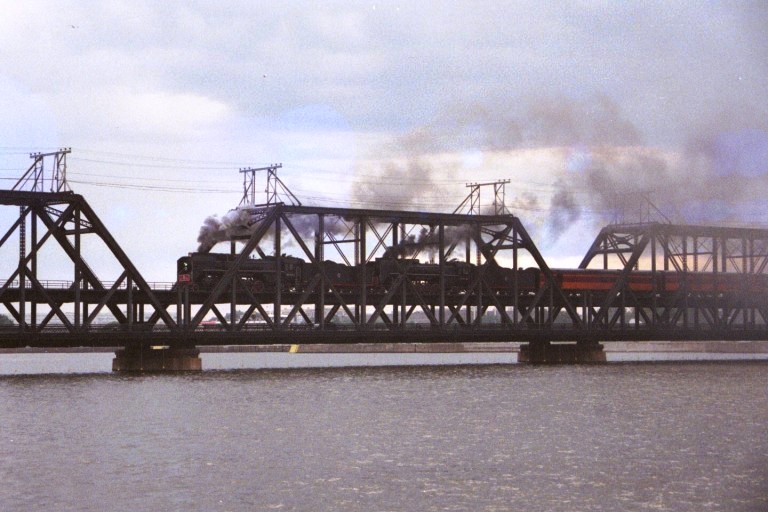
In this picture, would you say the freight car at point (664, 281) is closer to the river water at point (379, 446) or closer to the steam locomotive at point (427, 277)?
the steam locomotive at point (427, 277)

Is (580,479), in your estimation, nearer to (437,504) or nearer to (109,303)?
(437,504)

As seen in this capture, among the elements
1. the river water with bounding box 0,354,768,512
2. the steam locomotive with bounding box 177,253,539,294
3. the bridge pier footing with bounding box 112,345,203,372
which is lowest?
the river water with bounding box 0,354,768,512

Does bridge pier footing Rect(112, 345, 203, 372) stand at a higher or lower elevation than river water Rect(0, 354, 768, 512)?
higher

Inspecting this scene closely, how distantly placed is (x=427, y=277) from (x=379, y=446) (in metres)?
70.4

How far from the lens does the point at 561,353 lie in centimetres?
13588

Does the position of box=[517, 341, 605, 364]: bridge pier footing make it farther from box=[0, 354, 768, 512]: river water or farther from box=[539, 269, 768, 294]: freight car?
box=[0, 354, 768, 512]: river water

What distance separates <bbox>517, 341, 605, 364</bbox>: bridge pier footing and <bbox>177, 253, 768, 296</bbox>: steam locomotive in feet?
19.4

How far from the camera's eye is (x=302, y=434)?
59.7 metres

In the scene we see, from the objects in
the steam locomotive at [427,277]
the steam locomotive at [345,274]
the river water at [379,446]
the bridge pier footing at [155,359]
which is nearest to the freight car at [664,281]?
the steam locomotive at [427,277]

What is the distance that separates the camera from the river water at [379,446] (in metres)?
42.1

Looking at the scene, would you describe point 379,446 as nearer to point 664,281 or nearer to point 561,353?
point 561,353

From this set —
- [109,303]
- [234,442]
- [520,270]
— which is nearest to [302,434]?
[234,442]

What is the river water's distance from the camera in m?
42.1

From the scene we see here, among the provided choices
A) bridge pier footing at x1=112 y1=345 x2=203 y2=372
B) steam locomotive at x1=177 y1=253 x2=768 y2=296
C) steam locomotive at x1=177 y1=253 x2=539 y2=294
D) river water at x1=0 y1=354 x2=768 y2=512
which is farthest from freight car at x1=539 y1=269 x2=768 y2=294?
river water at x1=0 y1=354 x2=768 y2=512
